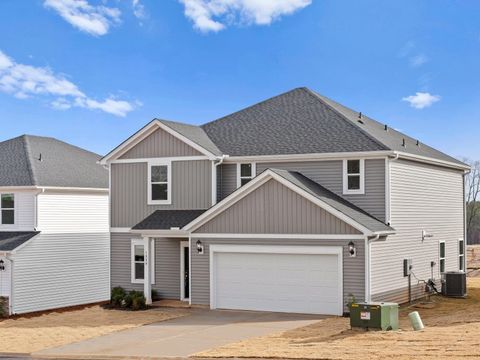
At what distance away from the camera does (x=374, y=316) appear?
19250mm

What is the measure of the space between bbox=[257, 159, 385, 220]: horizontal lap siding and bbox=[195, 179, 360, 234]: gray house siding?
2.63 m

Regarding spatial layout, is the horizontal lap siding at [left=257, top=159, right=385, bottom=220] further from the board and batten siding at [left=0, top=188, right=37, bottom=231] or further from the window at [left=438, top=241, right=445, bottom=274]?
the board and batten siding at [left=0, top=188, right=37, bottom=231]

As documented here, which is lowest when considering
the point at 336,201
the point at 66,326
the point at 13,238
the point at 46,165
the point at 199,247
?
the point at 66,326

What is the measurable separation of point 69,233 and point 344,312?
48.4 ft

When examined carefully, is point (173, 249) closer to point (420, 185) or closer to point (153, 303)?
point (153, 303)

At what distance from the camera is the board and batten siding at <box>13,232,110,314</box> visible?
30.2 m

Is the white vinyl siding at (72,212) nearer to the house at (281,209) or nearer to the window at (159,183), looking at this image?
the house at (281,209)

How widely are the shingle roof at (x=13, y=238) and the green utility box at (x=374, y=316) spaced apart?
619 inches

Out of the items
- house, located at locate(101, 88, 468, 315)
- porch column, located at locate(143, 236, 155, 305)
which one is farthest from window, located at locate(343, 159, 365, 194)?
porch column, located at locate(143, 236, 155, 305)

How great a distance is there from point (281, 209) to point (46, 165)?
44.8 feet

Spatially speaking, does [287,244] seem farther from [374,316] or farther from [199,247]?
[374,316]

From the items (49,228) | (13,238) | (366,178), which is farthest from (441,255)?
(13,238)

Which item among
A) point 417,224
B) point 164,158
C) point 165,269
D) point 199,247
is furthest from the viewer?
point 164,158

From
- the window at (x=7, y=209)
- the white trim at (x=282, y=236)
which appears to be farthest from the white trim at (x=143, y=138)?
the window at (x=7, y=209)
